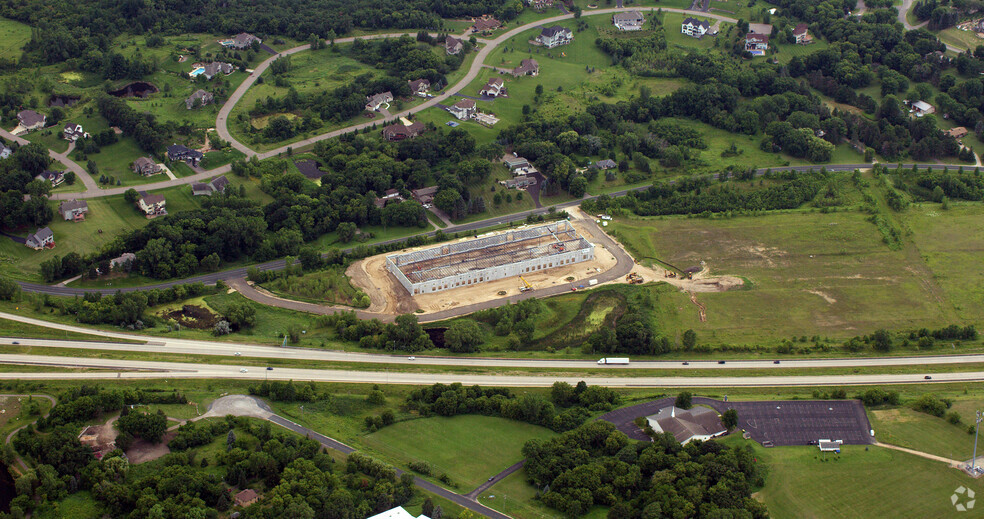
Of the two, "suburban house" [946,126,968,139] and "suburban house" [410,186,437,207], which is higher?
"suburban house" [946,126,968,139]

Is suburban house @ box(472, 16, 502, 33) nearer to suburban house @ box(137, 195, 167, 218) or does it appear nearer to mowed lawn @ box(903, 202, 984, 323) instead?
suburban house @ box(137, 195, 167, 218)

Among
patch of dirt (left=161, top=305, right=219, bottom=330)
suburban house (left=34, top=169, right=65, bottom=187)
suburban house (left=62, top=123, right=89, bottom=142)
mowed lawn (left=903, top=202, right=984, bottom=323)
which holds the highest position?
suburban house (left=62, top=123, right=89, bottom=142)

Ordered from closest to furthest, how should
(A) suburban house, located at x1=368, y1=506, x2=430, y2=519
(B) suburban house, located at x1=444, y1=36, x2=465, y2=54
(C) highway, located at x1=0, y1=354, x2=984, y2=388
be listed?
(A) suburban house, located at x1=368, y1=506, x2=430, y2=519, (C) highway, located at x1=0, y1=354, x2=984, y2=388, (B) suburban house, located at x1=444, y1=36, x2=465, y2=54

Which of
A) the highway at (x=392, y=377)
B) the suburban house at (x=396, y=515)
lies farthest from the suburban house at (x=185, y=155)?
the suburban house at (x=396, y=515)

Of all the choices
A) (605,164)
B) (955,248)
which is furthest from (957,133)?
(605,164)

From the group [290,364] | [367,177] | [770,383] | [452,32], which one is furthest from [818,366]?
[452,32]

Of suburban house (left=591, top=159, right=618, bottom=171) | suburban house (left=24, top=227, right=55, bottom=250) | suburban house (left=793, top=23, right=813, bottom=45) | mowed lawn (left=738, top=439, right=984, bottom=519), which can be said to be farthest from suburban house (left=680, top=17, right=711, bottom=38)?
suburban house (left=24, top=227, right=55, bottom=250)

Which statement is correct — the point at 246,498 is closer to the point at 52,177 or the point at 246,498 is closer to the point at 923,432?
the point at 923,432
